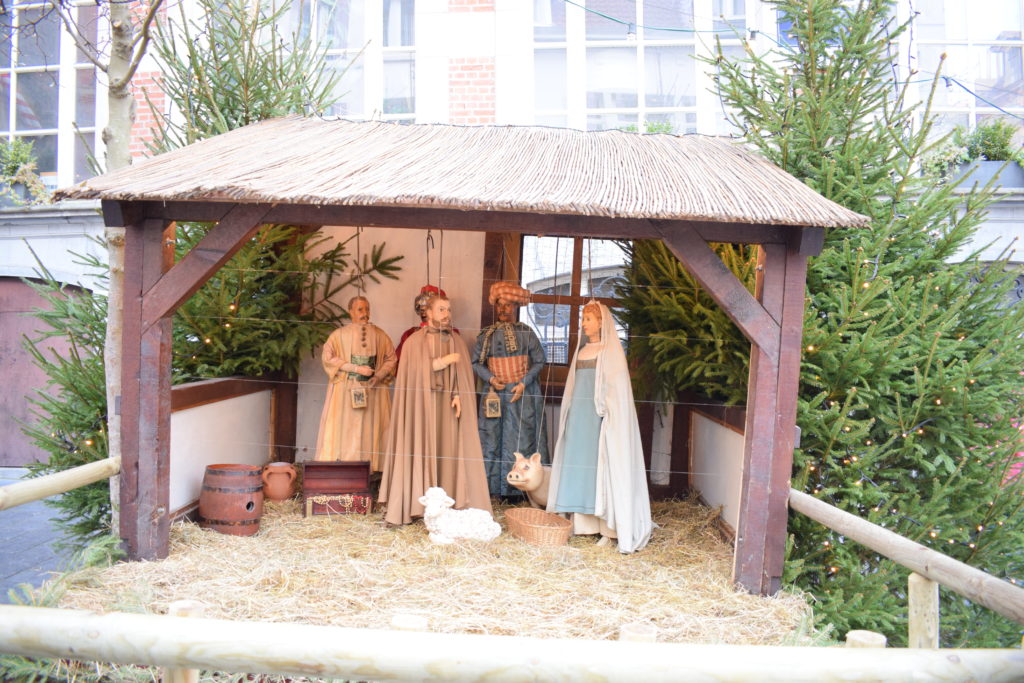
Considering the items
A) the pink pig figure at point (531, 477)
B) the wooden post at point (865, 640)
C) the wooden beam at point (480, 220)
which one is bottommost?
the pink pig figure at point (531, 477)

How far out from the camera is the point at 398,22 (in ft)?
29.6

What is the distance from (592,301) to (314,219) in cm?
201

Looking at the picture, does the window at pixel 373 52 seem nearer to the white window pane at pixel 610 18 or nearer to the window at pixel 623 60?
the window at pixel 623 60

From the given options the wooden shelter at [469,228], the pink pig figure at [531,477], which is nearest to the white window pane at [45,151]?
the wooden shelter at [469,228]

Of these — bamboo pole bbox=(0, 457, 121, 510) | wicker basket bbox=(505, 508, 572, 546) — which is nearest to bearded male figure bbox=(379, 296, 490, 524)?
wicker basket bbox=(505, 508, 572, 546)

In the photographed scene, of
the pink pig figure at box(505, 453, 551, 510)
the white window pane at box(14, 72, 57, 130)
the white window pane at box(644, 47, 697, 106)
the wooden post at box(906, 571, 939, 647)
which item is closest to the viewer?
the wooden post at box(906, 571, 939, 647)

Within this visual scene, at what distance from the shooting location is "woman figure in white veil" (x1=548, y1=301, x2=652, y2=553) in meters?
5.52

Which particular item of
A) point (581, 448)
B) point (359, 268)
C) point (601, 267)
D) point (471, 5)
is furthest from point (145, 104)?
point (581, 448)

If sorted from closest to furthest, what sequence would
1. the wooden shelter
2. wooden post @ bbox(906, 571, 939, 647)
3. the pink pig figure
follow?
wooden post @ bbox(906, 571, 939, 647) → the wooden shelter → the pink pig figure

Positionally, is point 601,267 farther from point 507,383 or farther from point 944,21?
→ point 944,21

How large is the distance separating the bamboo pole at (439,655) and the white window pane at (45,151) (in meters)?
9.26

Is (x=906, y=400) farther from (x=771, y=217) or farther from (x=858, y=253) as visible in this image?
(x=771, y=217)

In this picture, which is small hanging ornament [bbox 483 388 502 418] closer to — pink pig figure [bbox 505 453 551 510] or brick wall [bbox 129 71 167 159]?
pink pig figure [bbox 505 453 551 510]

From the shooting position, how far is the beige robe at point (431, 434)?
6023mm
